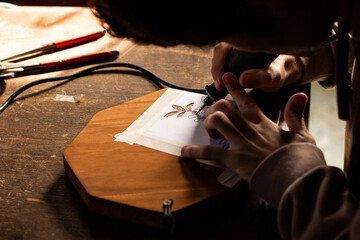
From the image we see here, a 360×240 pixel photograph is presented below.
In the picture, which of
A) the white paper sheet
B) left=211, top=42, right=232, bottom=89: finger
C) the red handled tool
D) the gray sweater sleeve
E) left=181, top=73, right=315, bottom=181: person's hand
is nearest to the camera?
the gray sweater sleeve

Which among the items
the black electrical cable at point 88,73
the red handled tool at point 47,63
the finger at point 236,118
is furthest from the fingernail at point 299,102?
the red handled tool at point 47,63

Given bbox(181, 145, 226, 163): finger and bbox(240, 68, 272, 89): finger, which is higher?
bbox(240, 68, 272, 89): finger

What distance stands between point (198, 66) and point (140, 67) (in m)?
0.16

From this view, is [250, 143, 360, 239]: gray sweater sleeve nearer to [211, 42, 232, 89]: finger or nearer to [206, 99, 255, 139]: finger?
[206, 99, 255, 139]: finger

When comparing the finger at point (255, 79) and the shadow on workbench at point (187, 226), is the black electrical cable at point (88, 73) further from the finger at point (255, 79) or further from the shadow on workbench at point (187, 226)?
the shadow on workbench at point (187, 226)

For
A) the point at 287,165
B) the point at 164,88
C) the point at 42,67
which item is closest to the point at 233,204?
the point at 287,165

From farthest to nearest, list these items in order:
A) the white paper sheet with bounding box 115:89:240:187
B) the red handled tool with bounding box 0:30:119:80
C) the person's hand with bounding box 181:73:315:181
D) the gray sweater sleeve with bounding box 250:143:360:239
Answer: the red handled tool with bounding box 0:30:119:80, the white paper sheet with bounding box 115:89:240:187, the person's hand with bounding box 181:73:315:181, the gray sweater sleeve with bounding box 250:143:360:239

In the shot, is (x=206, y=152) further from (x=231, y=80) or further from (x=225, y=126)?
(x=231, y=80)

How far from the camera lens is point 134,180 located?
61cm

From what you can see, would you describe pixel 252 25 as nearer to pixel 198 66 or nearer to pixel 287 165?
pixel 287 165

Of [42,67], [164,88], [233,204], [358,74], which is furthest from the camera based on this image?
[42,67]

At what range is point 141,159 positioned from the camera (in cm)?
66

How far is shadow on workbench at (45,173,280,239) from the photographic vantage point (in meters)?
0.55

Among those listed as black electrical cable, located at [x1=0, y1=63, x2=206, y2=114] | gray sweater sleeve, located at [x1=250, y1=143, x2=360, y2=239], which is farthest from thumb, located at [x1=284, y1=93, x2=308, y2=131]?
black electrical cable, located at [x1=0, y1=63, x2=206, y2=114]
